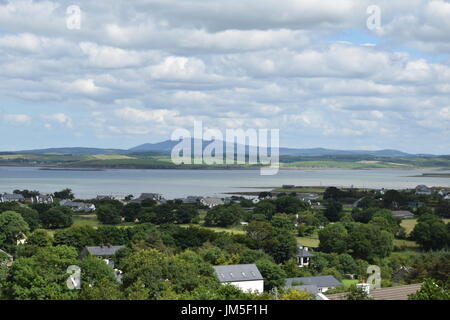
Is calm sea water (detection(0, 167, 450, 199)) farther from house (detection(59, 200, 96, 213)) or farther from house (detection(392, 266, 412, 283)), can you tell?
house (detection(392, 266, 412, 283))

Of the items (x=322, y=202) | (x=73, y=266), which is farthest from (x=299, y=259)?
(x=322, y=202)

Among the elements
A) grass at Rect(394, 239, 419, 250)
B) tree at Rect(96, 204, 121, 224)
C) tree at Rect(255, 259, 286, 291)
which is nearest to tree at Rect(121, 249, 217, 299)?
tree at Rect(255, 259, 286, 291)

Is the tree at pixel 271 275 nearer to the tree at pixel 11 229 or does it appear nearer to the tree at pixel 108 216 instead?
the tree at pixel 11 229

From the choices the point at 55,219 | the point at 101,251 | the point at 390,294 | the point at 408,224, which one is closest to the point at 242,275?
the point at 390,294

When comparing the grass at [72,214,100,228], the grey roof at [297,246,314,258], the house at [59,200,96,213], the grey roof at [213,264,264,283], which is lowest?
the grass at [72,214,100,228]

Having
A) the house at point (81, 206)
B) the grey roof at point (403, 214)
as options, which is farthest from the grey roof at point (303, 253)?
the house at point (81, 206)

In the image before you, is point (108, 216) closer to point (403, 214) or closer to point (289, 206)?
point (289, 206)
